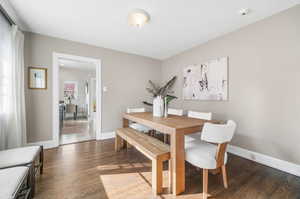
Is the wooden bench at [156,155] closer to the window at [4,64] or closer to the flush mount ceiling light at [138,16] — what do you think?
the flush mount ceiling light at [138,16]

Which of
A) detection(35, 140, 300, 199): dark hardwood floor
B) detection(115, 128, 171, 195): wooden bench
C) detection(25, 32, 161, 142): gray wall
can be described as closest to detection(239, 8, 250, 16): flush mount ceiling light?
detection(115, 128, 171, 195): wooden bench

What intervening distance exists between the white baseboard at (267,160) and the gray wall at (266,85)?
68 millimetres

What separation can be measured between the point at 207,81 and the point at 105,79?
8.23ft

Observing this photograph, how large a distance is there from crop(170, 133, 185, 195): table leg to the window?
7.88ft

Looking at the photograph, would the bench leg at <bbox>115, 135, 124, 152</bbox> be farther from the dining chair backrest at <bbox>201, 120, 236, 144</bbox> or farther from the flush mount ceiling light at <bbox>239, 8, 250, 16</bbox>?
the flush mount ceiling light at <bbox>239, 8, 250, 16</bbox>

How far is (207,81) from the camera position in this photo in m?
→ 2.82

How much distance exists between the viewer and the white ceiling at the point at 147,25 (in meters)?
1.75

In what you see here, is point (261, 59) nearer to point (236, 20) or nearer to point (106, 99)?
point (236, 20)

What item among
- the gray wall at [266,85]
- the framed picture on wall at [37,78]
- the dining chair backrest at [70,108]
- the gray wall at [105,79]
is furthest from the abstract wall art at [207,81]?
the dining chair backrest at [70,108]

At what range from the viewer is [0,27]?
1.70 metres

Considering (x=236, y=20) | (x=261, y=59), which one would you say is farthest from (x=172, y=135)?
(x=236, y=20)

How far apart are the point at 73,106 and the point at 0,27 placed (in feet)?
16.0

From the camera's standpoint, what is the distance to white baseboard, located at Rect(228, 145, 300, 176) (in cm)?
176

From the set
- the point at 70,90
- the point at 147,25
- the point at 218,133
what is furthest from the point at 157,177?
the point at 70,90
